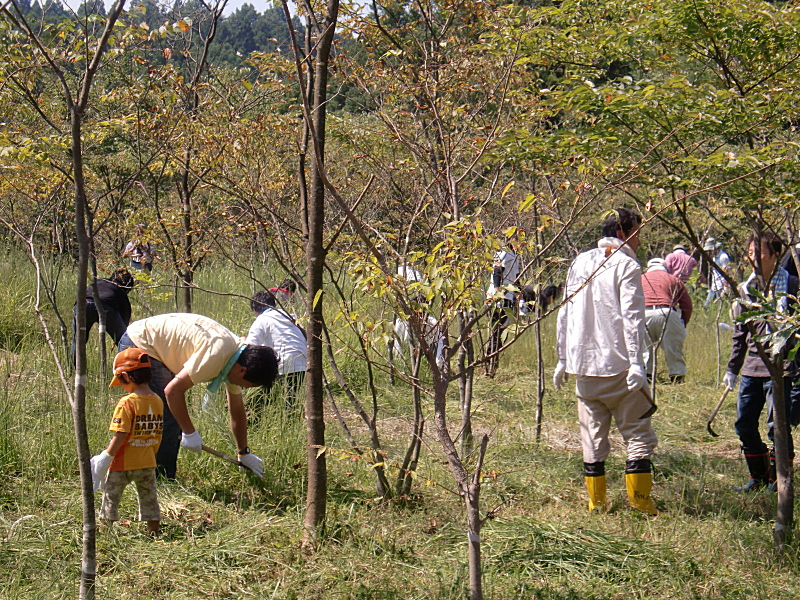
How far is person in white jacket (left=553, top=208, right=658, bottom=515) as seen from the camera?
4180mm

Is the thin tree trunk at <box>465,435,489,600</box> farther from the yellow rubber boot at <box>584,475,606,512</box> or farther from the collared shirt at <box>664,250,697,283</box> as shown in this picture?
the collared shirt at <box>664,250,697,283</box>

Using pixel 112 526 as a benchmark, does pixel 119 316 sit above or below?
above

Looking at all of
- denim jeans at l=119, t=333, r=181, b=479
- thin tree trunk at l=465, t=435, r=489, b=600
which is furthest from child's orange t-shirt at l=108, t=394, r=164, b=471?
thin tree trunk at l=465, t=435, r=489, b=600

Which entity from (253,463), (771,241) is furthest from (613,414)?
(253,463)

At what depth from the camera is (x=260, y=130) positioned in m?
5.39

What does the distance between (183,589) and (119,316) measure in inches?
148

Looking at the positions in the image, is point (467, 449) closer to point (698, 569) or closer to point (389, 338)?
point (698, 569)

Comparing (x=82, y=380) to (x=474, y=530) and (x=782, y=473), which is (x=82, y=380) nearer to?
(x=474, y=530)

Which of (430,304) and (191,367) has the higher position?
(430,304)

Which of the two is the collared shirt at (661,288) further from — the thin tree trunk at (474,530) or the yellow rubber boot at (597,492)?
the thin tree trunk at (474,530)

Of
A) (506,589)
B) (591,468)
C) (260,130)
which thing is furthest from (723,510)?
(260,130)

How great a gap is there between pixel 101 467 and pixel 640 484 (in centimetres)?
290

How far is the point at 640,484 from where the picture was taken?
14.0ft

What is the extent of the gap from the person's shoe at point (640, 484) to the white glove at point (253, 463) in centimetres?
209
